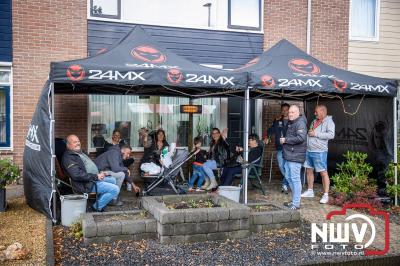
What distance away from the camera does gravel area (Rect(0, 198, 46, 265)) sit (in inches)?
194

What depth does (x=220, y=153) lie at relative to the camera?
29.6 feet

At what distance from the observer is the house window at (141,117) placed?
34.0 ft

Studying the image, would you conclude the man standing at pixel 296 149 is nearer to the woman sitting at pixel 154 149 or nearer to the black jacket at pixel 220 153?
the black jacket at pixel 220 153

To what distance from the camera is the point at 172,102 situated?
1099cm

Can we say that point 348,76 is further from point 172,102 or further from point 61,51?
point 61,51

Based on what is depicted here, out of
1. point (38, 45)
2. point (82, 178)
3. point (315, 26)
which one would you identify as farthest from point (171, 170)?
point (315, 26)

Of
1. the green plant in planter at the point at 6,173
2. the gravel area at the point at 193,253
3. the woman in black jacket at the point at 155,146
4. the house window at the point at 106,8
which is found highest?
the house window at the point at 106,8

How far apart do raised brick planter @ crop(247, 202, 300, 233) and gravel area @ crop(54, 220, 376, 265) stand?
0.33 m

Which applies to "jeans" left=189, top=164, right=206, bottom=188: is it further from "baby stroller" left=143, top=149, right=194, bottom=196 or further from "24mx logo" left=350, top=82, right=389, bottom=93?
"24mx logo" left=350, top=82, right=389, bottom=93

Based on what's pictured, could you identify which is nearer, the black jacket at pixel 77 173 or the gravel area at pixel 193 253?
the gravel area at pixel 193 253

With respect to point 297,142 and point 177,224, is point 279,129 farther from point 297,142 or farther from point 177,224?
point 177,224

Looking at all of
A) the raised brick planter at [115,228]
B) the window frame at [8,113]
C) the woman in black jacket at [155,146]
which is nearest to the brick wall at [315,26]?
the woman in black jacket at [155,146]

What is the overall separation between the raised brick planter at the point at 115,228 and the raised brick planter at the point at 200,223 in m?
0.15

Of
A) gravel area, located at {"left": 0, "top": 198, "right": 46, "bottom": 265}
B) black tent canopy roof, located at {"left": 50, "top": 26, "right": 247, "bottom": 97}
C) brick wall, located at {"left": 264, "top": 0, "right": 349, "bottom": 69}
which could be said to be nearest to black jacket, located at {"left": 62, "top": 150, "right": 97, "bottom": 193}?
gravel area, located at {"left": 0, "top": 198, "right": 46, "bottom": 265}
